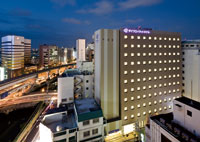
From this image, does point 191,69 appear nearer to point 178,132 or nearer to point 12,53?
point 178,132

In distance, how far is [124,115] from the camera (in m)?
27.9

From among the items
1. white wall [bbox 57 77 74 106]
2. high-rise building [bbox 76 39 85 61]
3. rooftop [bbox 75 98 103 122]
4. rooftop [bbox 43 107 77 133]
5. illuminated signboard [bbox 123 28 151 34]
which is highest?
high-rise building [bbox 76 39 85 61]

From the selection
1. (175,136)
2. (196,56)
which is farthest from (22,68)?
(196,56)

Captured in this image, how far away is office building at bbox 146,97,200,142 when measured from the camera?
43.3 ft

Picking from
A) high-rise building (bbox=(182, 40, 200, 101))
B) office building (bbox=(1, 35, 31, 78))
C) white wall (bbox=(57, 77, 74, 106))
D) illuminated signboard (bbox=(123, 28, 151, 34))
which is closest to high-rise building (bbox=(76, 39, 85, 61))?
office building (bbox=(1, 35, 31, 78))

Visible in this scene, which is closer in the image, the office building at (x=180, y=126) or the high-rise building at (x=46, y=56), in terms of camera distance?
the office building at (x=180, y=126)

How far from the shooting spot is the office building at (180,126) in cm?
1319

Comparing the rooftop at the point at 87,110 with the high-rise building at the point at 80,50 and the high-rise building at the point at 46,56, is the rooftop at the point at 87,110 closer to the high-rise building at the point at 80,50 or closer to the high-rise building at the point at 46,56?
the high-rise building at the point at 80,50

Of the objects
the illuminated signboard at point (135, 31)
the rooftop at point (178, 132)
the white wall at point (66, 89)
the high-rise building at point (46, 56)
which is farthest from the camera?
the high-rise building at point (46, 56)

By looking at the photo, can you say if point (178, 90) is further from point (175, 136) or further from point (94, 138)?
point (94, 138)

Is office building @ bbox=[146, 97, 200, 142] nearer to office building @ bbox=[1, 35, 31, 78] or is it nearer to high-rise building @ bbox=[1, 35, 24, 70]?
office building @ bbox=[1, 35, 31, 78]

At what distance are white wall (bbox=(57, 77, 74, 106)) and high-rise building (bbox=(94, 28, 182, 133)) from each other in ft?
25.8

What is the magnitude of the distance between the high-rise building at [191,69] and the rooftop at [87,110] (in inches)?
1277

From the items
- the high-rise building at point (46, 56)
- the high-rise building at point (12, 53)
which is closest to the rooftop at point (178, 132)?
the high-rise building at point (12, 53)
